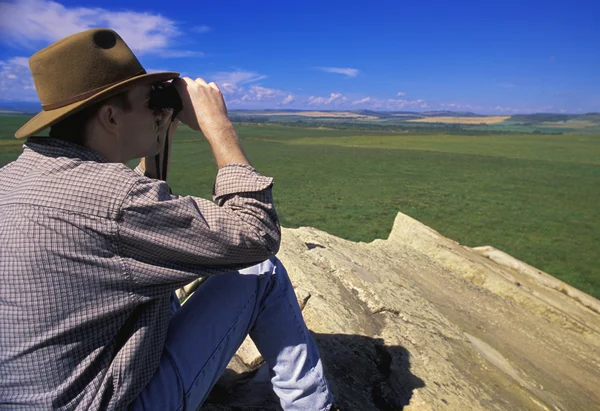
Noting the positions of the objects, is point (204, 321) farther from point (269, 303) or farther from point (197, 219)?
point (197, 219)

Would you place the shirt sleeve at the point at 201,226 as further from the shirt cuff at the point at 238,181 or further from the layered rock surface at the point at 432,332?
the layered rock surface at the point at 432,332

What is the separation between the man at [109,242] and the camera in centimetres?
137

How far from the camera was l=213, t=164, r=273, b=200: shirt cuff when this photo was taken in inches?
64.5

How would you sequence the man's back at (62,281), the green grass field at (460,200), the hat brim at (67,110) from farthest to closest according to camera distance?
the green grass field at (460,200)
the hat brim at (67,110)
the man's back at (62,281)

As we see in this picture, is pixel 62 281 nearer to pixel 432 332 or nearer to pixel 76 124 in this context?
pixel 76 124

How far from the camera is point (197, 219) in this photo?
1.47m

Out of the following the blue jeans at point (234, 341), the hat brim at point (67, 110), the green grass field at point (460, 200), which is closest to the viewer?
the hat brim at point (67, 110)

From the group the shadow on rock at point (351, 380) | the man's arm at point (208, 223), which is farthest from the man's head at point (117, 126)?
the shadow on rock at point (351, 380)

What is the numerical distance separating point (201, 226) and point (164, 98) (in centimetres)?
59

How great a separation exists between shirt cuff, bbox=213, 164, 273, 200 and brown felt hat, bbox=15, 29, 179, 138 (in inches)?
17.6

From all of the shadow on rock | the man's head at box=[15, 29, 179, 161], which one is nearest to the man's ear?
the man's head at box=[15, 29, 179, 161]

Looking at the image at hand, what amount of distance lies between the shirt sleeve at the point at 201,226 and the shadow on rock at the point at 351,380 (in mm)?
1302

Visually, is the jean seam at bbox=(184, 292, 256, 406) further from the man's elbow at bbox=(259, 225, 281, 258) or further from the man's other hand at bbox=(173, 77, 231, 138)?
the man's other hand at bbox=(173, 77, 231, 138)

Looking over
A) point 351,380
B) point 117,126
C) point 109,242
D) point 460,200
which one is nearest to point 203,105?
point 117,126
